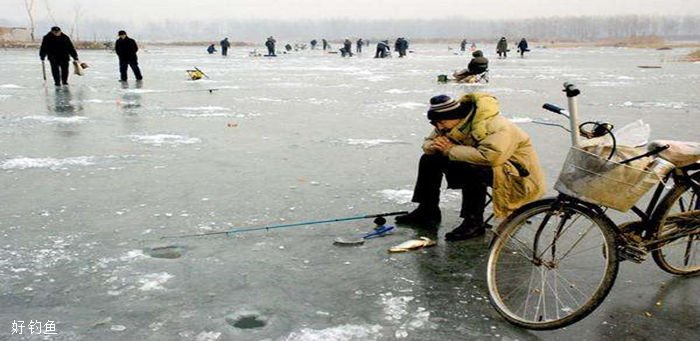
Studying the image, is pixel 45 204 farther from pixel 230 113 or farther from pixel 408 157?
pixel 230 113

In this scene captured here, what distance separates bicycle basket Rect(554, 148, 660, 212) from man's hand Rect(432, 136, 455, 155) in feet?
5.29

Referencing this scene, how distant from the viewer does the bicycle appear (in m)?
3.12

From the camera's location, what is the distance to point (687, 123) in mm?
11672

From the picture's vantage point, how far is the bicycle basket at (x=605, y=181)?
9.93 ft

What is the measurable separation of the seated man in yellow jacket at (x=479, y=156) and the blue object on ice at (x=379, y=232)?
1.71 ft

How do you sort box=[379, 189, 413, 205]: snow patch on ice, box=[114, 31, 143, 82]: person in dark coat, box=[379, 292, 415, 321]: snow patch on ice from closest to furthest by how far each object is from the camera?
box=[379, 292, 415, 321]: snow patch on ice
box=[379, 189, 413, 205]: snow patch on ice
box=[114, 31, 143, 82]: person in dark coat

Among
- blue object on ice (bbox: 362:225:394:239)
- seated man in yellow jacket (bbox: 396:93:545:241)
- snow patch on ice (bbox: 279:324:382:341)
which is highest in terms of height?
seated man in yellow jacket (bbox: 396:93:545:241)

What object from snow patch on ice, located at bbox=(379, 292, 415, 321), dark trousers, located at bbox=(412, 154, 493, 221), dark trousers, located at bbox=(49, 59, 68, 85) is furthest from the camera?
dark trousers, located at bbox=(49, 59, 68, 85)

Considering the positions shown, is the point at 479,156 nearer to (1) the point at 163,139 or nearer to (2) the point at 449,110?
(2) the point at 449,110

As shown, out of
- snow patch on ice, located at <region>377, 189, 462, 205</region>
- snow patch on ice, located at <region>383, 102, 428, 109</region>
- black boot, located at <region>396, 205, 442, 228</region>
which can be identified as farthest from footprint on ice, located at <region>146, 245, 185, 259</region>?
snow patch on ice, located at <region>383, 102, 428, 109</region>

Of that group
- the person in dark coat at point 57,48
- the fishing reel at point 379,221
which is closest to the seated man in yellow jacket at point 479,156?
the fishing reel at point 379,221

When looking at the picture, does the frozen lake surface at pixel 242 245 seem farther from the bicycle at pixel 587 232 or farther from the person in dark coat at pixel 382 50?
the person in dark coat at pixel 382 50

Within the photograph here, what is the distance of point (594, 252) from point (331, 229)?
2167 millimetres

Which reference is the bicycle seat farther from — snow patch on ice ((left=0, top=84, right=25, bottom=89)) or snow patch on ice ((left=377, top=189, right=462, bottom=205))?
snow patch on ice ((left=0, top=84, right=25, bottom=89))
